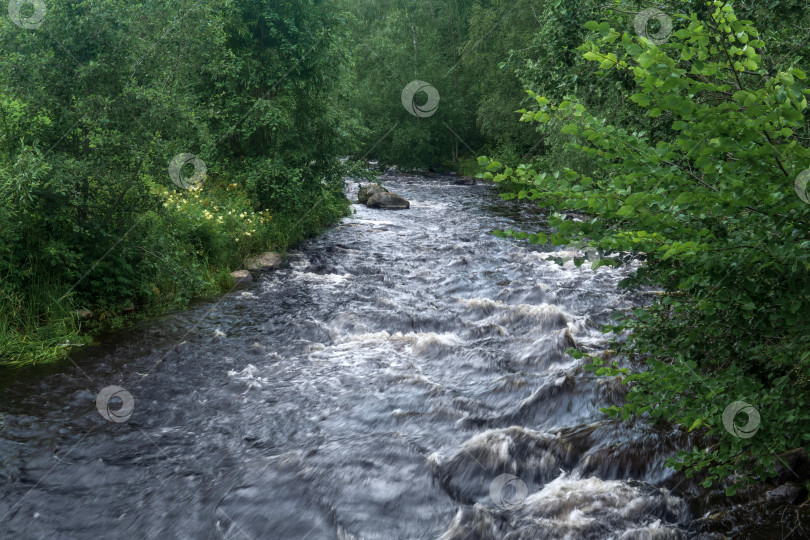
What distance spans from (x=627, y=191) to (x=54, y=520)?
19.3 ft

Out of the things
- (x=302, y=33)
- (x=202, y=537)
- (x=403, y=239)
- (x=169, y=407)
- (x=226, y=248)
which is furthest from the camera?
(x=403, y=239)

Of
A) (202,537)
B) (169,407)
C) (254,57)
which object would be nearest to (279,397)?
(169,407)

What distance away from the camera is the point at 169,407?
26.1ft

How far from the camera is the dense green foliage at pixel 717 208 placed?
2.93m

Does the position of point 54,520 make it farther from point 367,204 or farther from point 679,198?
point 367,204
